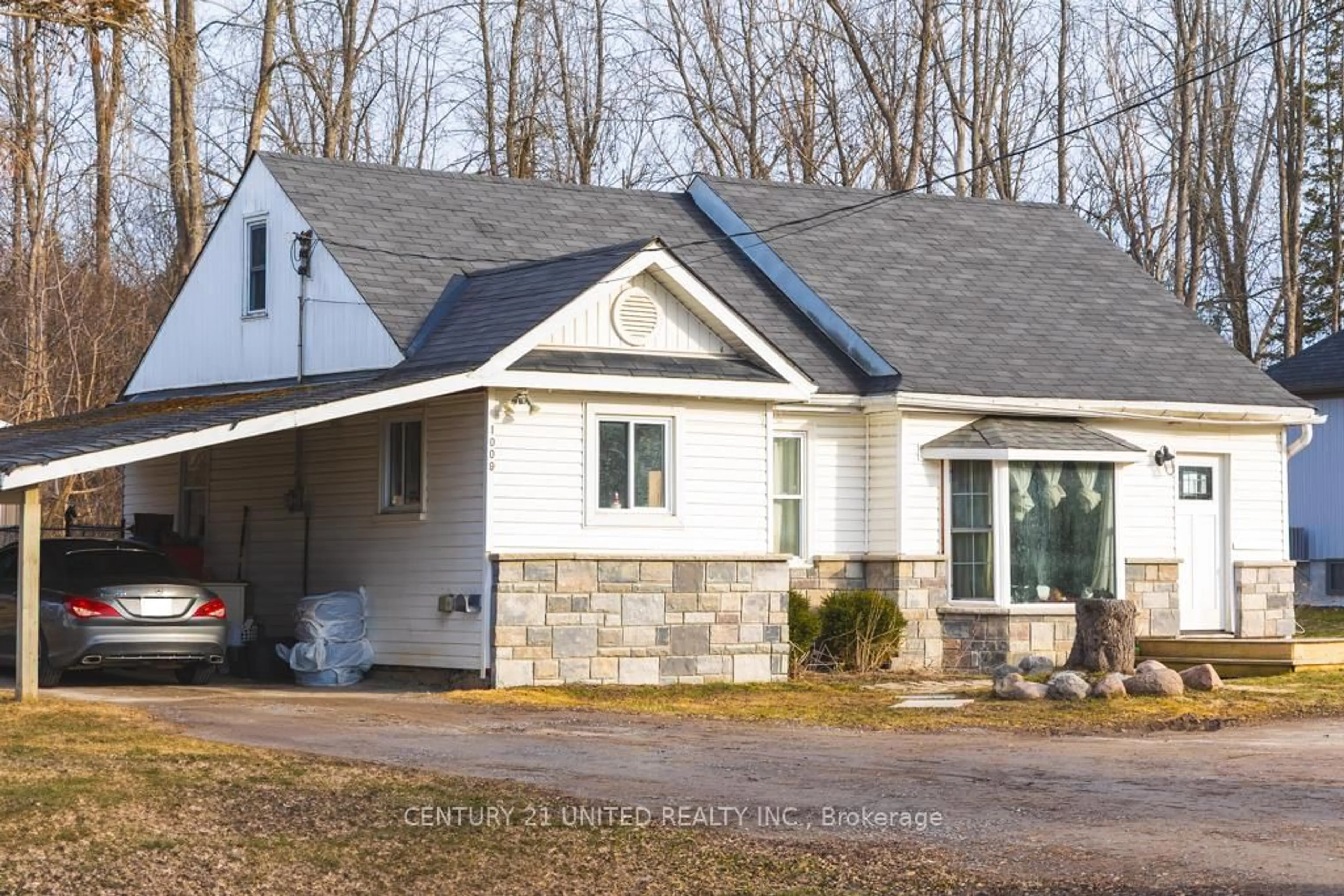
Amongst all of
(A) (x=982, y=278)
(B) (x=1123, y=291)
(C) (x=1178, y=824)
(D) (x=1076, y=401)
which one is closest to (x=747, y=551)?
(D) (x=1076, y=401)

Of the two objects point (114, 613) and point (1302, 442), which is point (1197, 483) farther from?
point (114, 613)

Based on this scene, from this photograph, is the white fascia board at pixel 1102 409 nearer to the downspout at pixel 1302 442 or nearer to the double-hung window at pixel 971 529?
the downspout at pixel 1302 442

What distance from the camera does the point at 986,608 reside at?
2320 cm

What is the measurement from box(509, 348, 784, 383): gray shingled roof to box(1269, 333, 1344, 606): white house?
19236 millimetres

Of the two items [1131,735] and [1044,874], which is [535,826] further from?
[1131,735]

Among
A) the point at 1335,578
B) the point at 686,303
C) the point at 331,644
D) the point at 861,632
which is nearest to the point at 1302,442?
the point at 861,632

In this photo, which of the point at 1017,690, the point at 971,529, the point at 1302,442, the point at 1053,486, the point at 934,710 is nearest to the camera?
the point at 934,710

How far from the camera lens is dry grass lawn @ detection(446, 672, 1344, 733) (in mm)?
17219

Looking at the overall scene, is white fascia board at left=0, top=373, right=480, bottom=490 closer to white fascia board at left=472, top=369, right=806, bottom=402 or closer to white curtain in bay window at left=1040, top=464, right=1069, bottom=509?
white fascia board at left=472, top=369, right=806, bottom=402

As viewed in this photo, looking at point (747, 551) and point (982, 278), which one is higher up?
point (982, 278)

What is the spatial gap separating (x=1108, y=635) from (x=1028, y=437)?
3.70m

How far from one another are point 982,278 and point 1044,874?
1811 centimetres

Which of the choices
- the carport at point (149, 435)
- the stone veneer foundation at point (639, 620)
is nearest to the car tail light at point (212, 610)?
the carport at point (149, 435)

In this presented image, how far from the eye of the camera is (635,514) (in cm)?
2064
